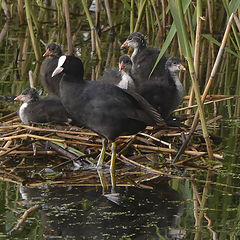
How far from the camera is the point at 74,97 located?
5367mm

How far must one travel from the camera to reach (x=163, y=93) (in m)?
6.11

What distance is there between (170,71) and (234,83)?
2.48 metres

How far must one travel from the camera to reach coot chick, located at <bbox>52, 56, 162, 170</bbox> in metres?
5.36

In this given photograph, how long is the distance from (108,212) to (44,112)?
1.60 metres

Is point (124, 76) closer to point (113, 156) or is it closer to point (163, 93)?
point (163, 93)

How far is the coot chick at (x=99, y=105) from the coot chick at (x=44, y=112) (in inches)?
17.2

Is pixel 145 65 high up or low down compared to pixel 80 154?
up

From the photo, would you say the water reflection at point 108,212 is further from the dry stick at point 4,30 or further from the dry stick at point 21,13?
the dry stick at point 21,13

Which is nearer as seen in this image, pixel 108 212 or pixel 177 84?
pixel 108 212

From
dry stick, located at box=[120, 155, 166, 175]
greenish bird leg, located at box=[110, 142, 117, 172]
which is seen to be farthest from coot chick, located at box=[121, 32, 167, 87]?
greenish bird leg, located at box=[110, 142, 117, 172]

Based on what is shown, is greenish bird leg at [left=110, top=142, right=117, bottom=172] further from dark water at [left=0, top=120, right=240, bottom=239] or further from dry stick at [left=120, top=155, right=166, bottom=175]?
dark water at [left=0, top=120, right=240, bottom=239]

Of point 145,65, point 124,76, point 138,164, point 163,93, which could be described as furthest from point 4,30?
point 138,164

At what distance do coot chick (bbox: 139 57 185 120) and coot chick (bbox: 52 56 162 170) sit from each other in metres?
0.51

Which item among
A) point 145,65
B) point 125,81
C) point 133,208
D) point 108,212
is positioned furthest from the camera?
point 145,65
